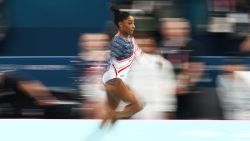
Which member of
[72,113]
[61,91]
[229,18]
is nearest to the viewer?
[72,113]

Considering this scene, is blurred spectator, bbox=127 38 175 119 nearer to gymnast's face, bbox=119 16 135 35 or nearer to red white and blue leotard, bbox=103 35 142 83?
red white and blue leotard, bbox=103 35 142 83

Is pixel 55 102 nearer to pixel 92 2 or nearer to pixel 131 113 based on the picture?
pixel 131 113

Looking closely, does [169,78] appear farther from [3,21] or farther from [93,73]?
[3,21]

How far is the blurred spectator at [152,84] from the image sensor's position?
15.9ft

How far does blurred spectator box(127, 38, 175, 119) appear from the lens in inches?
191

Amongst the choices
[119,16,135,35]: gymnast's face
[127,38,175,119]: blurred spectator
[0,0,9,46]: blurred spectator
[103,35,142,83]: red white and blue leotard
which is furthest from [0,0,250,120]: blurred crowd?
[0,0,9,46]: blurred spectator

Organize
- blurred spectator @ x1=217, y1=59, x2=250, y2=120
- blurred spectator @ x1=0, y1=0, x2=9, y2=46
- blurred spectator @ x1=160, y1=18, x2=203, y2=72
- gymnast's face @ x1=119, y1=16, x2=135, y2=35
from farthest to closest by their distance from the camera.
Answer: blurred spectator @ x1=0, y1=0, x2=9, y2=46, blurred spectator @ x1=160, y1=18, x2=203, y2=72, blurred spectator @ x1=217, y1=59, x2=250, y2=120, gymnast's face @ x1=119, y1=16, x2=135, y2=35

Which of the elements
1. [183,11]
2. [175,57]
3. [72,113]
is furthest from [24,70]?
[183,11]

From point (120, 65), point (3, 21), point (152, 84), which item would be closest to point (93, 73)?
point (152, 84)

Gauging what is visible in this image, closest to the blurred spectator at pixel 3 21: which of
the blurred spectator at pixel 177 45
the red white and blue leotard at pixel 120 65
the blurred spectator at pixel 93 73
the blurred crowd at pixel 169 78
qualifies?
the blurred crowd at pixel 169 78

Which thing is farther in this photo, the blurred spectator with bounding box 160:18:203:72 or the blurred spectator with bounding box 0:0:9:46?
the blurred spectator with bounding box 0:0:9:46

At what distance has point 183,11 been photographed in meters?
7.06
